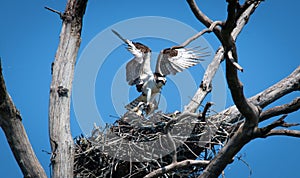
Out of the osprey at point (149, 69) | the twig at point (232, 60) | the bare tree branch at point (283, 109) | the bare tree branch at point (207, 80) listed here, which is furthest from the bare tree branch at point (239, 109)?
the osprey at point (149, 69)

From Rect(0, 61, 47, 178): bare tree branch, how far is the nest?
1.42m

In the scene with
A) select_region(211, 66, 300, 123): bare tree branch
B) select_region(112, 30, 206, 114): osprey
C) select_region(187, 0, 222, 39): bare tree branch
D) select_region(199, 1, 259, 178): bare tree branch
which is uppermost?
select_region(112, 30, 206, 114): osprey

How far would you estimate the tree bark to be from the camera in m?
4.40

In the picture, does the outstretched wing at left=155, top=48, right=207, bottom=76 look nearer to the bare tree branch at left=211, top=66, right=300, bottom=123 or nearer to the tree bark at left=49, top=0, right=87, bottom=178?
the bare tree branch at left=211, top=66, right=300, bottom=123

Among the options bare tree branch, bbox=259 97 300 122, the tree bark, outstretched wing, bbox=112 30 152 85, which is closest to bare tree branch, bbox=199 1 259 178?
bare tree branch, bbox=259 97 300 122

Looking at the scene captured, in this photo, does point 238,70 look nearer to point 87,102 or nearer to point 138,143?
point 138,143

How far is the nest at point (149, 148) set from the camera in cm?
551

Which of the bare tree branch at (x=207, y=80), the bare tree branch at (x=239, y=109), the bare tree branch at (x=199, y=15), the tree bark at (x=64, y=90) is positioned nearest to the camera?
the bare tree branch at (x=239, y=109)

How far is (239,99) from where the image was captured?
369 cm

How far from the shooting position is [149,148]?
220 inches

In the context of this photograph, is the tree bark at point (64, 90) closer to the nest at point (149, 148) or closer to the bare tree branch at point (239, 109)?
the nest at point (149, 148)

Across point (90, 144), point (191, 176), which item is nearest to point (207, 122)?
point (191, 176)

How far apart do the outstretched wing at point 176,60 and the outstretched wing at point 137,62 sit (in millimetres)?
174

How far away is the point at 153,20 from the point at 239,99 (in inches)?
133
